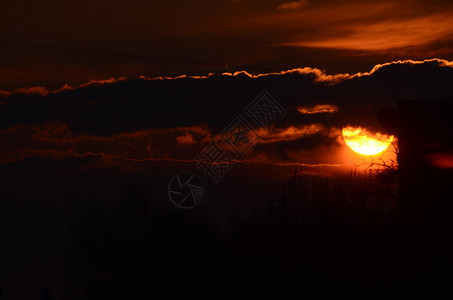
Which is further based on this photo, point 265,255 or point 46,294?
point 46,294

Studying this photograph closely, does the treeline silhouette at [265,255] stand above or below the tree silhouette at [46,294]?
above

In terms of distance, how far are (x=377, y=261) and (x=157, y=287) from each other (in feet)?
78.4

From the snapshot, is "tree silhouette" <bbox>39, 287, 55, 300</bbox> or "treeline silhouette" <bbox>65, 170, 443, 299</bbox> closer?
"treeline silhouette" <bbox>65, 170, 443, 299</bbox>

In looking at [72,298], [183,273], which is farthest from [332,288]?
[72,298]

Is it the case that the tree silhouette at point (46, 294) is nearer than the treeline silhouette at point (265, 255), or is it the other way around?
the treeline silhouette at point (265, 255)

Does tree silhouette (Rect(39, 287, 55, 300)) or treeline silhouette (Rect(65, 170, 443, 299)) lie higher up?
treeline silhouette (Rect(65, 170, 443, 299))

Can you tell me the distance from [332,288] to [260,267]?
927 centimetres

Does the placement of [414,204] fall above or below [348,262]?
above

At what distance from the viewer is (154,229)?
64.8 meters

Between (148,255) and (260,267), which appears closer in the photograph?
(260,267)

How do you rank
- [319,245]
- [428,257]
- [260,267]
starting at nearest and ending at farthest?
1. [428,257]
2. [319,245]
3. [260,267]

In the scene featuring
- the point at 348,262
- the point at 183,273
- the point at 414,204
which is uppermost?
the point at 414,204

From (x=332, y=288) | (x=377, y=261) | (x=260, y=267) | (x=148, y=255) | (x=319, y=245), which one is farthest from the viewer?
(x=148, y=255)

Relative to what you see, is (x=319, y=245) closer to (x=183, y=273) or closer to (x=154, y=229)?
(x=183, y=273)
